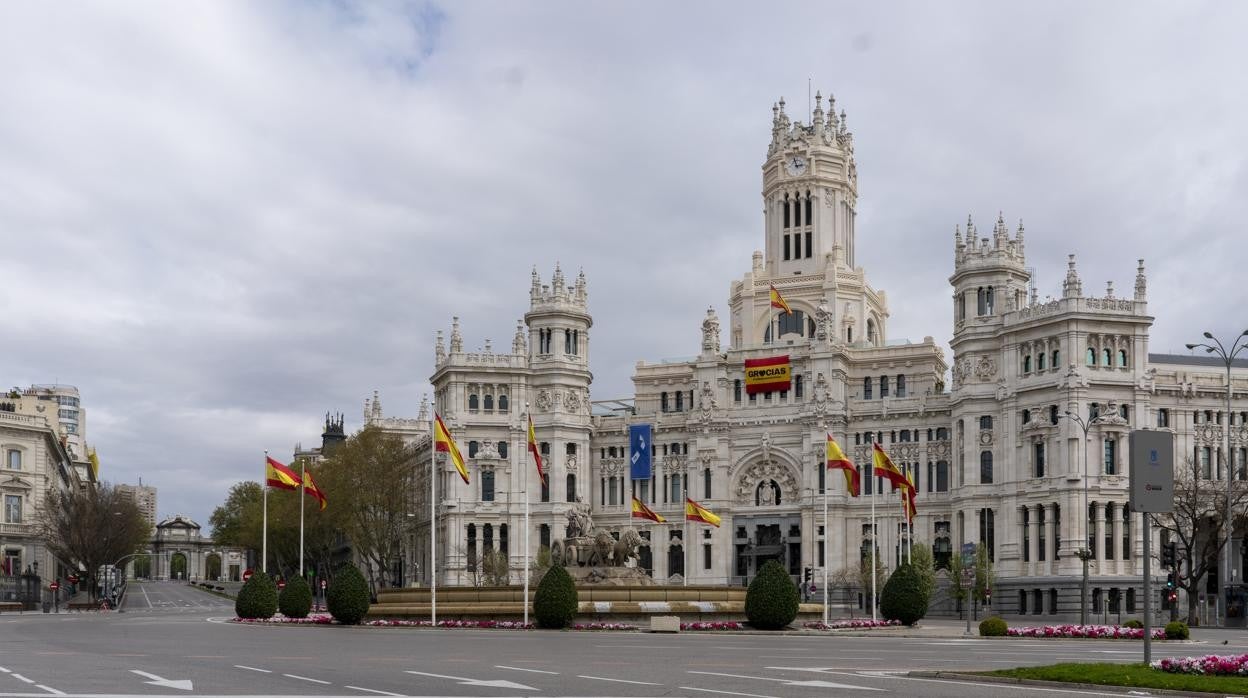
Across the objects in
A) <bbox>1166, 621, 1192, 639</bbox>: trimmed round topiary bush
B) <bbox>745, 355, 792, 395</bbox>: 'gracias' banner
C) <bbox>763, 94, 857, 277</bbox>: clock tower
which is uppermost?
<bbox>763, 94, 857, 277</bbox>: clock tower

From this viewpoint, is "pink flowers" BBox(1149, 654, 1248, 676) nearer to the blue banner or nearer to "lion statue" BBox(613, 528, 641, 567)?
"lion statue" BBox(613, 528, 641, 567)

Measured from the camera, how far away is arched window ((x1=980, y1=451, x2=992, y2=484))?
4564 inches

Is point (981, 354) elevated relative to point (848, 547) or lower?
elevated

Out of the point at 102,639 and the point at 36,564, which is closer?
the point at 102,639

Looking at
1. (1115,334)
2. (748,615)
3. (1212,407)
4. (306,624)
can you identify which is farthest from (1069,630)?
(1212,407)

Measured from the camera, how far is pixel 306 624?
73688 millimetres

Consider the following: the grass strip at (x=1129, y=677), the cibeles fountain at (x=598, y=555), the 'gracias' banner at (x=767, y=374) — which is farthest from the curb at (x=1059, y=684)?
the 'gracias' banner at (x=767, y=374)

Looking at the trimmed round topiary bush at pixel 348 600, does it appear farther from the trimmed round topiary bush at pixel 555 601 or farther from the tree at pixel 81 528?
the tree at pixel 81 528

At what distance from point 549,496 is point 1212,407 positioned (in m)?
55.3

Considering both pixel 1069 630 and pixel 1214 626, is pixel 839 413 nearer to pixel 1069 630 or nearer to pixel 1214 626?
pixel 1214 626

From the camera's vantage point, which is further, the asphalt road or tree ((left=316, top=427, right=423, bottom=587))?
tree ((left=316, top=427, right=423, bottom=587))

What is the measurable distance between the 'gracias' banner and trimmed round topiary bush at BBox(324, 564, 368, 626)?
61848 mm

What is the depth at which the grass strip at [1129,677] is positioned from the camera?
2895 cm

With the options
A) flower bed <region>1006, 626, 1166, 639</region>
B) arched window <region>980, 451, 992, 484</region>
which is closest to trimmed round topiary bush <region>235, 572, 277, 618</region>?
flower bed <region>1006, 626, 1166, 639</region>
